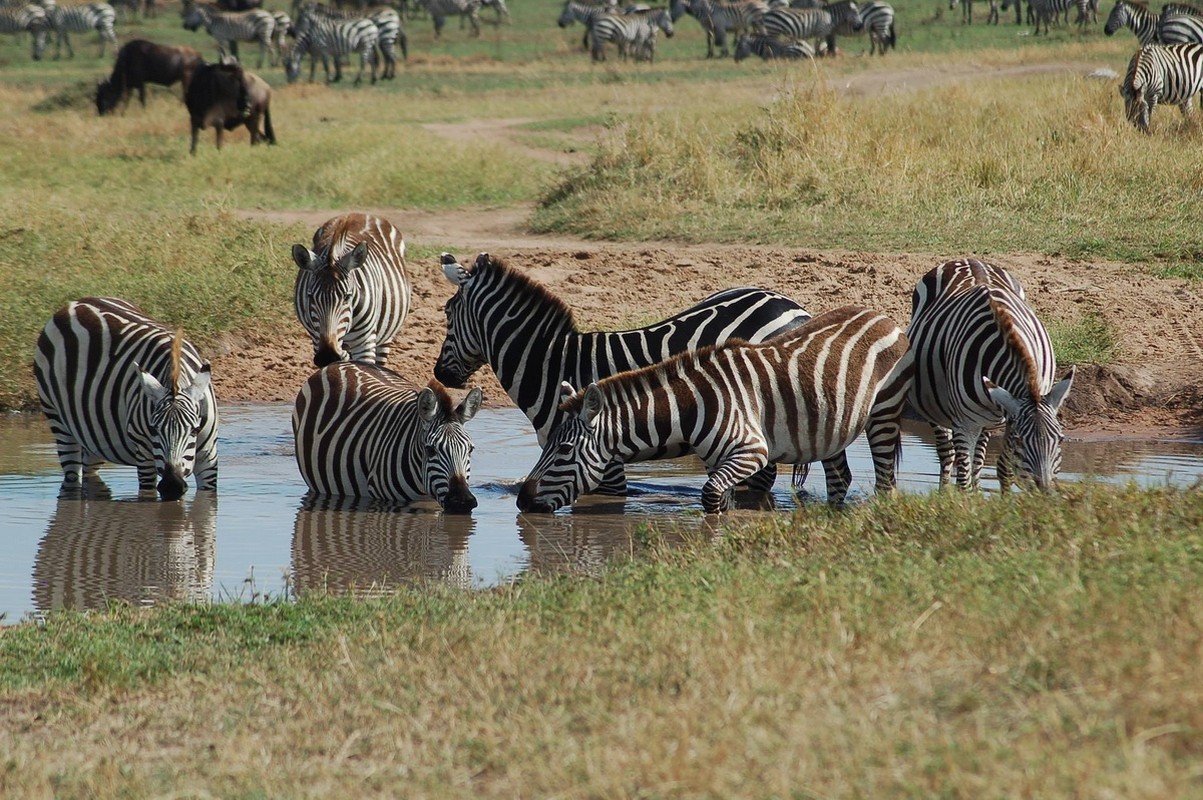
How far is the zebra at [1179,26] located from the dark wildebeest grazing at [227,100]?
1547 centimetres

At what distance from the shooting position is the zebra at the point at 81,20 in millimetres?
46500

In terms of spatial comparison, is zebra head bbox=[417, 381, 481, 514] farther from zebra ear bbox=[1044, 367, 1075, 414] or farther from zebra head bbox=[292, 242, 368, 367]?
zebra ear bbox=[1044, 367, 1075, 414]

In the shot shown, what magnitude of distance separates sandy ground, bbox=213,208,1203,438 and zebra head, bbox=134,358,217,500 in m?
3.43

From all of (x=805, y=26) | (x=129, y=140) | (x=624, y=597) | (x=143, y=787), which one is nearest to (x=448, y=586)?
(x=624, y=597)

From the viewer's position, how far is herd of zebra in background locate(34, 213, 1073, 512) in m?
8.30

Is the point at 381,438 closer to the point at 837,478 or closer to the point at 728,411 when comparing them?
the point at 728,411

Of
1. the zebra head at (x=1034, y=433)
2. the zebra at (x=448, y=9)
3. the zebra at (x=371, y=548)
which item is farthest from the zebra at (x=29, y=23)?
the zebra head at (x=1034, y=433)

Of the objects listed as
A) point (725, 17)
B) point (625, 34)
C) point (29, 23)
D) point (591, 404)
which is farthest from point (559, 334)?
point (29, 23)

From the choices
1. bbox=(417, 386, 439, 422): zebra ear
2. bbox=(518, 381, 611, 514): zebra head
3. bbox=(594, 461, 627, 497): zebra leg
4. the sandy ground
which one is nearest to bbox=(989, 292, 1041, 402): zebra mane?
bbox=(518, 381, 611, 514): zebra head

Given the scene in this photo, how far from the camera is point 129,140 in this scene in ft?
81.0

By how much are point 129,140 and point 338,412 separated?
1672 centimetres

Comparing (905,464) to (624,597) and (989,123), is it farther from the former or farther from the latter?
(989,123)

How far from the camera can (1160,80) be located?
20.1m

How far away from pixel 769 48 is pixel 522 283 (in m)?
32.3
